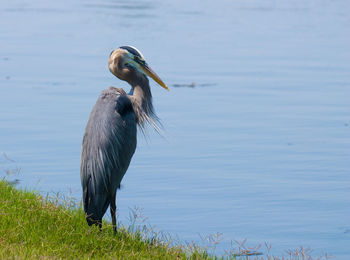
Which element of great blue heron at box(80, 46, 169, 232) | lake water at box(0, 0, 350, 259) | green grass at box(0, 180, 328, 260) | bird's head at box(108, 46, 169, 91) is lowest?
lake water at box(0, 0, 350, 259)

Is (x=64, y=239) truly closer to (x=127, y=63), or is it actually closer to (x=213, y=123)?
(x=127, y=63)

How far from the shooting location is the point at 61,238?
5.91 meters

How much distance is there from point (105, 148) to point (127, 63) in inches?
44.7

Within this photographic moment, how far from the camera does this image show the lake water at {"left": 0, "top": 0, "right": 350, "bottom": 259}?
9.05 m

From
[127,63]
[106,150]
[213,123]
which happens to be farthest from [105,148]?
[213,123]

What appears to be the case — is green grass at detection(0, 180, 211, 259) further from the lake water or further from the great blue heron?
the lake water

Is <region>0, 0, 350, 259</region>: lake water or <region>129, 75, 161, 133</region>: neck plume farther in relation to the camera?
<region>0, 0, 350, 259</region>: lake water

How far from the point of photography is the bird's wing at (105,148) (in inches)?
254

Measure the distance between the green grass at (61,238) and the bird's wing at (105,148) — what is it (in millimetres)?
267

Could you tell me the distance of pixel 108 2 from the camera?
35.0 metres

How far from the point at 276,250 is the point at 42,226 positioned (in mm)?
2833

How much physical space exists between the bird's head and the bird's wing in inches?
21.1

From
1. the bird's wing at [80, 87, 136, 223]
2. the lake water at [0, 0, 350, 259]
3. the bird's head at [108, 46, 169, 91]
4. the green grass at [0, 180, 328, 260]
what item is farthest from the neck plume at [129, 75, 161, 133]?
the lake water at [0, 0, 350, 259]

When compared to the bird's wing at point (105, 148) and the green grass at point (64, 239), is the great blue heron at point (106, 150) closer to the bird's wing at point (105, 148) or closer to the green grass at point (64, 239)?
the bird's wing at point (105, 148)
